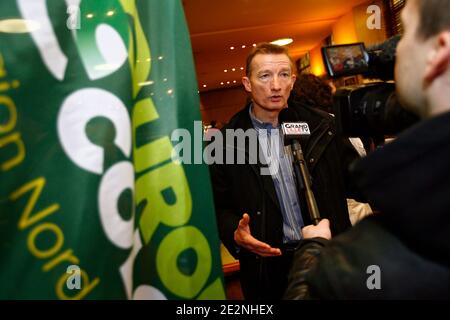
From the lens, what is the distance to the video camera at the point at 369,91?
79 cm

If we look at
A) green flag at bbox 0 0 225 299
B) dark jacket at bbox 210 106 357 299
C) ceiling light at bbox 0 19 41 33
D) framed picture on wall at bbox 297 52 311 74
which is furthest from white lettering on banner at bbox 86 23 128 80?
framed picture on wall at bbox 297 52 311 74

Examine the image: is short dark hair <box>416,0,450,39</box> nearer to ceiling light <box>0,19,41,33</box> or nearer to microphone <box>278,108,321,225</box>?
microphone <box>278,108,321,225</box>

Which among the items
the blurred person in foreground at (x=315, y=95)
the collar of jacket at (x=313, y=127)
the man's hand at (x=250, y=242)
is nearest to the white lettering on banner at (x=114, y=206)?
the man's hand at (x=250, y=242)

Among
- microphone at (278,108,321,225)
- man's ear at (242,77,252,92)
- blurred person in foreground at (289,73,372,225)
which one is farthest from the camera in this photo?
blurred person in foreground at (289,73,372,225)

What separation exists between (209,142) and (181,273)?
0.90m

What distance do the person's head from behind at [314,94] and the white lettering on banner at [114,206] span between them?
1.37m

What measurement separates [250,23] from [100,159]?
6.02 metres

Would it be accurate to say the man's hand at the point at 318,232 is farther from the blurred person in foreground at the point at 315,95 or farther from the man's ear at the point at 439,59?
the blurred person in foreground at the point at 315,95

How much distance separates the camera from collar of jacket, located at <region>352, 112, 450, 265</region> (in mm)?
556

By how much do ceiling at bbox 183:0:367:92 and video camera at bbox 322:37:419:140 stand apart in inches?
170

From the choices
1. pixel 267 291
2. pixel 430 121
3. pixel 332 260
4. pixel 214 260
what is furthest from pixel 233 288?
pixel 430 121

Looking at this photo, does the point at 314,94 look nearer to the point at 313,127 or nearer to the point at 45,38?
the point at 313,127

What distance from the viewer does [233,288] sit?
297 centimetres
